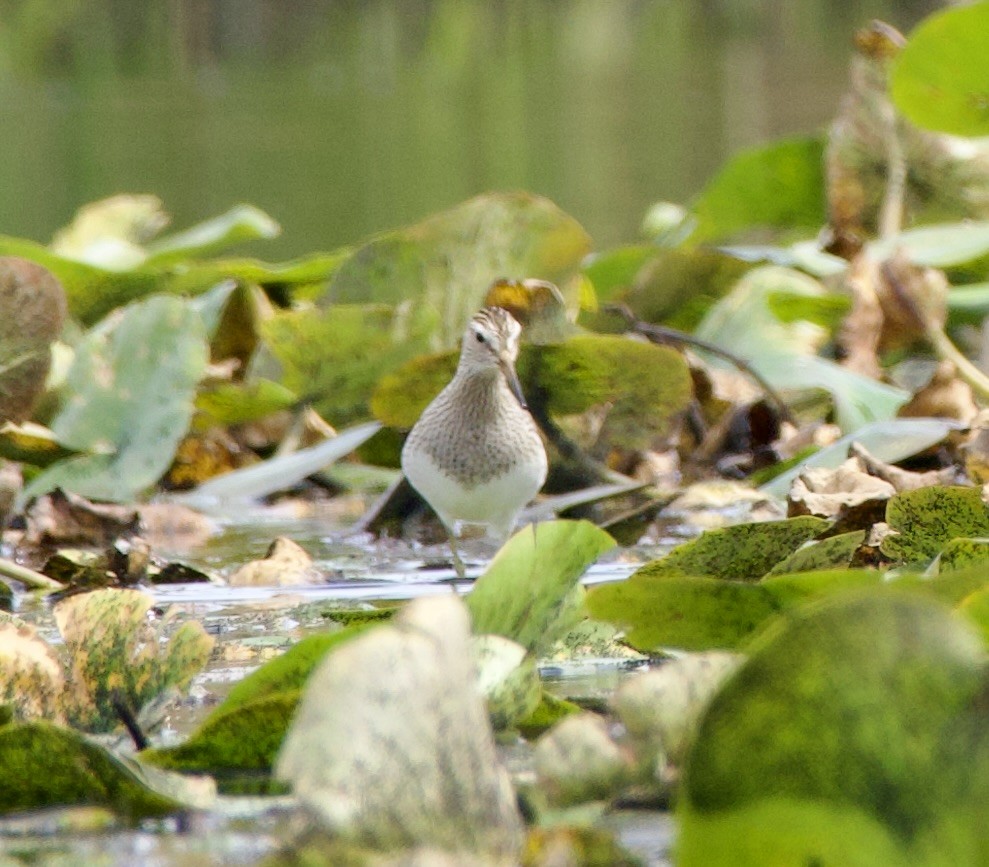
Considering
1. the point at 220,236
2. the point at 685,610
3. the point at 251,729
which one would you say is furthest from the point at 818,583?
the point at 220,236

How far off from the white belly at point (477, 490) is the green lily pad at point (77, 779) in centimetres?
144

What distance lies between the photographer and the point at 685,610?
1394 millimetres

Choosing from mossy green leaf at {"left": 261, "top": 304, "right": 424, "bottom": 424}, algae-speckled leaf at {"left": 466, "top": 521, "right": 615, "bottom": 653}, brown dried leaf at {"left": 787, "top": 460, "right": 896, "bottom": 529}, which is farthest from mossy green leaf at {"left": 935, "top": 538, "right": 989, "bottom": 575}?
mossy green leaf at {"left": 261, "top": 304, "right": 424, "bottom": 424}

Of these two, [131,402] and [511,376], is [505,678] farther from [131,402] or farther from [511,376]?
[131,402]

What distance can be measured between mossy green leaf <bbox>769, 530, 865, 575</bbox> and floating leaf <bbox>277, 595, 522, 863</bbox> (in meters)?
0.57

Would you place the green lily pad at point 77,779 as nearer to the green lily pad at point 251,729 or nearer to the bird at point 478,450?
the green lily pad at point 251,729

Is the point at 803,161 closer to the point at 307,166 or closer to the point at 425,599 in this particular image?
the point at 425,599

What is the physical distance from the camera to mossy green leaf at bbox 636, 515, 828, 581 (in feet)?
5.42

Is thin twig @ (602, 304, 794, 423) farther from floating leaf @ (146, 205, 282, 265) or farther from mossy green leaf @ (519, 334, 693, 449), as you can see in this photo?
floating leaf @ (146, 205, 282, 265)

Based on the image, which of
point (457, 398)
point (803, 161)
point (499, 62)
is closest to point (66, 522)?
point (457, 398)

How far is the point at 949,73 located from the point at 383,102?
1702 cm

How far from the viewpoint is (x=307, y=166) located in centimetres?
1336

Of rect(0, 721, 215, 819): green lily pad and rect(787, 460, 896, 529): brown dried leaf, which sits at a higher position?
A: rect(0, 721, 215, 819): green lily pad

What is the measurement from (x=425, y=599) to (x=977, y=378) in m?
2.04
